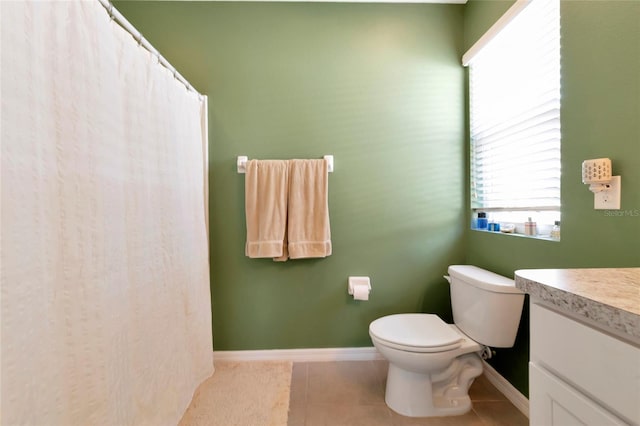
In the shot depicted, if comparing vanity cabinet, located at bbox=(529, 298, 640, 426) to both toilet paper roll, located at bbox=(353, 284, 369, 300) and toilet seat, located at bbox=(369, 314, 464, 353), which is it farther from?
toilet paper roll, located at bbox=(353, 284, 369, 300)

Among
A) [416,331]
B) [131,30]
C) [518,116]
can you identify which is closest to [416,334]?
[416,331]

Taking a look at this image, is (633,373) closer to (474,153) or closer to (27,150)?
(27,150)

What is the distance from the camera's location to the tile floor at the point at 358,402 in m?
1.25

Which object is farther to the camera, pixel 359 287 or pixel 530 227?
pixel 359 287

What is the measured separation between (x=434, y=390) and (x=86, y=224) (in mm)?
1636

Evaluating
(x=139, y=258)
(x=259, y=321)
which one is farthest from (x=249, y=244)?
(x=139, y=258)

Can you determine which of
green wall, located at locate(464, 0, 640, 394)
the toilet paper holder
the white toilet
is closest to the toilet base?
the white toilet

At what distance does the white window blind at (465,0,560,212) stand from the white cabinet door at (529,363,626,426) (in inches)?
34.1

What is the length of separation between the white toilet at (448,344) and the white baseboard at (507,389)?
222mm

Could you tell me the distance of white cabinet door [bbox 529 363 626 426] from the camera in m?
0.45

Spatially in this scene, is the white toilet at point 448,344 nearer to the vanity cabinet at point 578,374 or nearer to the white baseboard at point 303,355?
the white baseboard at point 303,355

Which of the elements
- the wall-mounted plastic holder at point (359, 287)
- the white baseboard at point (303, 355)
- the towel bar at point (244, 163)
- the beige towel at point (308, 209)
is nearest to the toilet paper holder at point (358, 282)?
the wall-mounted plastic holder at point (359, 287)

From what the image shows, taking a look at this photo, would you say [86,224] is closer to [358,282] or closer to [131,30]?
[131,30]

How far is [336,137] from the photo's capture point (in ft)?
5.59
